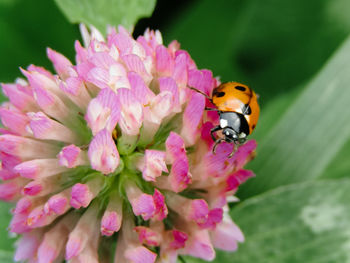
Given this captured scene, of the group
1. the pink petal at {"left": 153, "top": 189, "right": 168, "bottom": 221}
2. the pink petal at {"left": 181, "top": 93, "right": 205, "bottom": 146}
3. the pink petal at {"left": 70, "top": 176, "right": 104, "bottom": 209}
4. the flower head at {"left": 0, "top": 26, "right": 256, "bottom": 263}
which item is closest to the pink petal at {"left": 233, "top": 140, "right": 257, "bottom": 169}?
the flower head at {"left": 0, "top": 26, "right": 256, "bottom": 263}

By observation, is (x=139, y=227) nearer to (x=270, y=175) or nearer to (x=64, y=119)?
(x=64, y=119)

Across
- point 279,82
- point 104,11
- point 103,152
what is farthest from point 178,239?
point 279,82

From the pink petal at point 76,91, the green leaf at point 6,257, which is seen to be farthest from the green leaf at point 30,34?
the pink petal at point 76,91

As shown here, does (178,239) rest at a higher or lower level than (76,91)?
lower

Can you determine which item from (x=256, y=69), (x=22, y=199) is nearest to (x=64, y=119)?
(x=22, y=199)

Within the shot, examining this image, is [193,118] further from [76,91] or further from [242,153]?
[76,91]

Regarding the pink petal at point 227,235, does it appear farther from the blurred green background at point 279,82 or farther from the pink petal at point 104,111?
the pink petal at point 104,111
